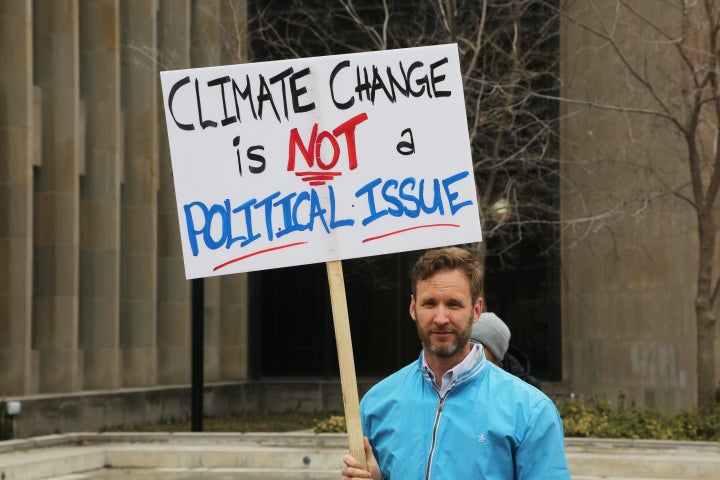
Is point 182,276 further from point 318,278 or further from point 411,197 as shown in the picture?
point 411,197

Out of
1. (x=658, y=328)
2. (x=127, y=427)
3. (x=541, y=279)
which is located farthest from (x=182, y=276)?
(x=658, y=328)

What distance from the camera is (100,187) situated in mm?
26172

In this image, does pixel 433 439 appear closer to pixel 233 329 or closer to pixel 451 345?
pixel 451 345

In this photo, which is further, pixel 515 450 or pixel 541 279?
pixel 541 279

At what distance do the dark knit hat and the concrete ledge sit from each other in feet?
26.5

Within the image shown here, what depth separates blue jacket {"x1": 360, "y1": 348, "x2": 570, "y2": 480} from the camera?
4.50 m

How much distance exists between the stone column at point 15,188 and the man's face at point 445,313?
63.4ft

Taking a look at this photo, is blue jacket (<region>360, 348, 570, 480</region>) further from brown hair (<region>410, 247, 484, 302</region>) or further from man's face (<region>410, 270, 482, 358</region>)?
brown hair (<region>410, 247, 484, 302</region>)

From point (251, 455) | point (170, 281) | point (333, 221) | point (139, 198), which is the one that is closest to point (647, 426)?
point (251, 455)

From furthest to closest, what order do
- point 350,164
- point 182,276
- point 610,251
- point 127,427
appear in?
point 182,276
point 610,251
point 127,427
point 350,164

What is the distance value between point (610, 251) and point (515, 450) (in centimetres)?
2317

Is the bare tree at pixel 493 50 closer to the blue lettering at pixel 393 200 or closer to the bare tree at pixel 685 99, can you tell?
the bare tree at pixel 685 99

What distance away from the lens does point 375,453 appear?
4801 mm

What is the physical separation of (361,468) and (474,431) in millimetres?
414
